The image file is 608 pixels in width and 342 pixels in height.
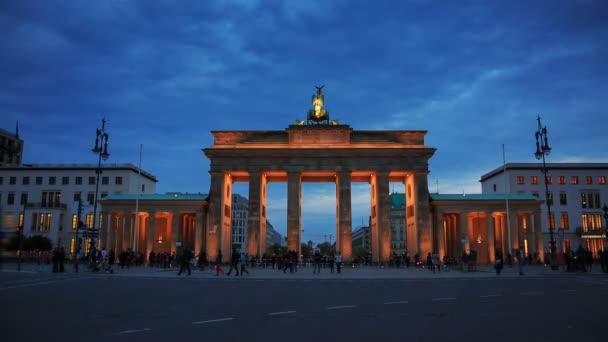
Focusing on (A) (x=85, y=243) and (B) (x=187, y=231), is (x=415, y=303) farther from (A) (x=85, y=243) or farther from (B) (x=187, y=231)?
(A) (x=85, y=243)

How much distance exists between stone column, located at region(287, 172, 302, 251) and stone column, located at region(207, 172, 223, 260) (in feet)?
27.9

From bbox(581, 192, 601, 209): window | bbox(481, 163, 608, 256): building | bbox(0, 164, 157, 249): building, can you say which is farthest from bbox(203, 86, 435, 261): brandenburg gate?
bbox(581, 192, 601, 209): window

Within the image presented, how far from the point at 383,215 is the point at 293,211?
1114 cm

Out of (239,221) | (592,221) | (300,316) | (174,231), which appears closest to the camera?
(300,316)

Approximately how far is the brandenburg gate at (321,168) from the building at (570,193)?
968 inches

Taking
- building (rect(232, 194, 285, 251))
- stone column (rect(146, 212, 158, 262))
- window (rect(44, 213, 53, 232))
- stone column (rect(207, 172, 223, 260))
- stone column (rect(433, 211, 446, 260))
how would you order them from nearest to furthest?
stone column (rect(207, 172, 223, 260))
stone column (rect(433, 211, 446, 260))
stone column (rect(146, 212, 158, 262))
window (rect(44, 213, 53, 232))
building (rect(232, 194, 285, 251))

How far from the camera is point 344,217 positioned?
192 feet

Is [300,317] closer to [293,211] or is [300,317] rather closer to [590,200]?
[293,211]

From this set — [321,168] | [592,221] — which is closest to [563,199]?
[592,221]

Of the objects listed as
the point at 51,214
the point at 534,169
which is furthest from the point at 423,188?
the point at 51,214

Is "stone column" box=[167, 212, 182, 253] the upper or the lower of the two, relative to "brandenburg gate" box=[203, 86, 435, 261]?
lower

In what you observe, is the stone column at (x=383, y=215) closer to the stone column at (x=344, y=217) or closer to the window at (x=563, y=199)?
the stone column at (x=344, y=217)

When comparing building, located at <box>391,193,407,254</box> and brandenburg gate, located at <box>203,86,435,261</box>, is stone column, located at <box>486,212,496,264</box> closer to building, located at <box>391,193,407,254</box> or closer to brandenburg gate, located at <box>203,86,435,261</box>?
brandenburg gate, located at <box>203,86,435,261</box>

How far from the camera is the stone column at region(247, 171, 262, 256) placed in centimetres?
5822
